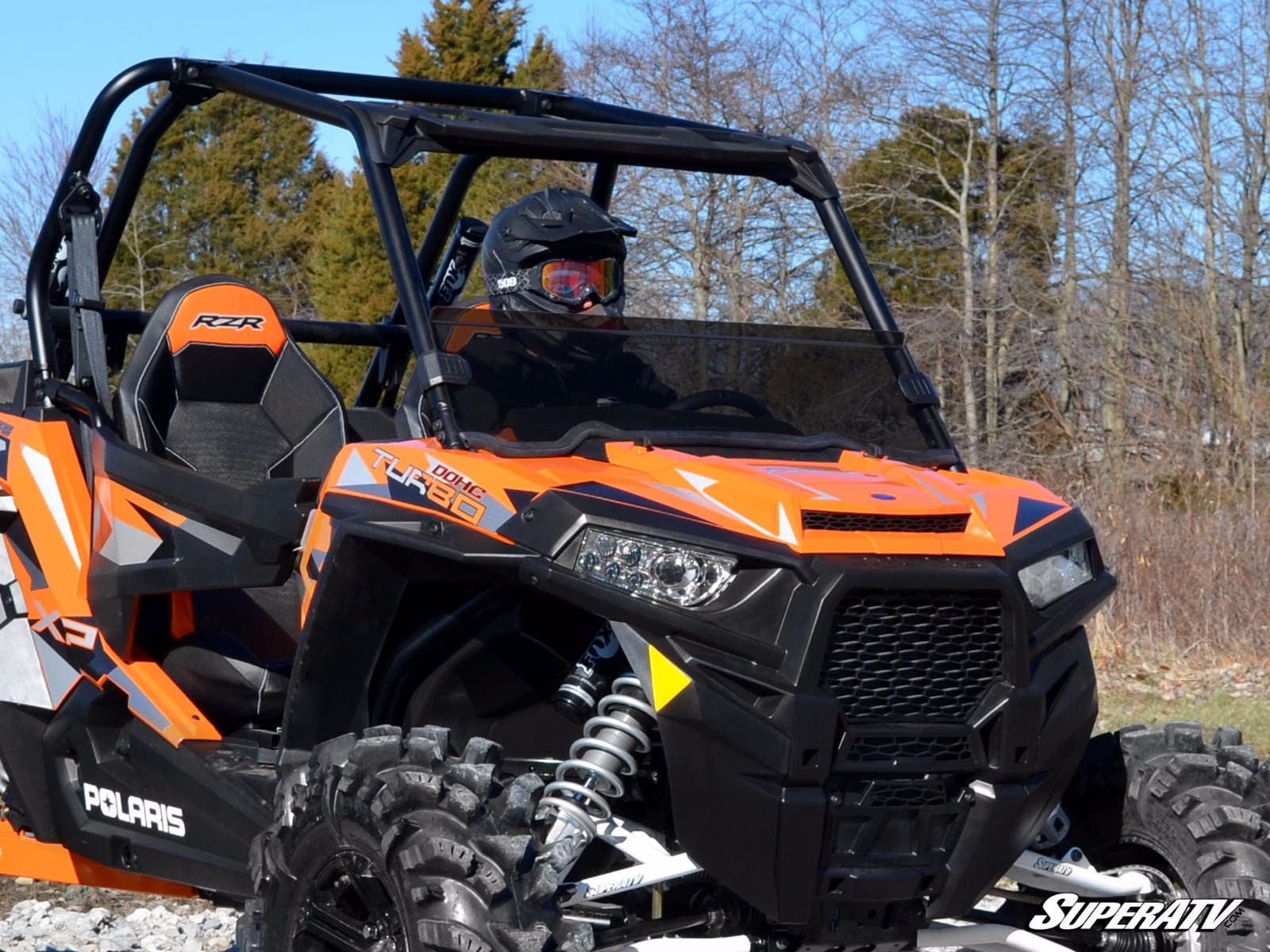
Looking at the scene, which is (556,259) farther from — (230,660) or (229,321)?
(230,660)

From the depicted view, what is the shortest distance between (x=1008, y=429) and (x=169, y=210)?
23403mm

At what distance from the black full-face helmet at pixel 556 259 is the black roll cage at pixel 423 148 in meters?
0.19

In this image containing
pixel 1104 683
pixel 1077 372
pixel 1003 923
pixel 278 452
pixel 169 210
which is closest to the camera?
pixel 1003 923

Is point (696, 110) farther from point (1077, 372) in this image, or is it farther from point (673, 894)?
point (673, 894)

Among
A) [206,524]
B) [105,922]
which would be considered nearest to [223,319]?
[206,524]

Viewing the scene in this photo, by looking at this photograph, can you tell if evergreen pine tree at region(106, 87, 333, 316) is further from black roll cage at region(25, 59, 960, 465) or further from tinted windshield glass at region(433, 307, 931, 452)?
tinted windshield glass at region(433, 307, 931, 452)

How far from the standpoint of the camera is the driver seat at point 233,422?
4609 millimetres

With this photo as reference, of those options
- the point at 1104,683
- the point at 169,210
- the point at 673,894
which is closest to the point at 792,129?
the point at 1104,683

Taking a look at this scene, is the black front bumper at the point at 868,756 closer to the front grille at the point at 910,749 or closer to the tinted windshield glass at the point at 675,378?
the front grille at the point at 910,749

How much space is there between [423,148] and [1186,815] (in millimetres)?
2318

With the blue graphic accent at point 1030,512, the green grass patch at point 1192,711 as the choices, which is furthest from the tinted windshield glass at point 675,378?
the green grass patch at point 1192,711

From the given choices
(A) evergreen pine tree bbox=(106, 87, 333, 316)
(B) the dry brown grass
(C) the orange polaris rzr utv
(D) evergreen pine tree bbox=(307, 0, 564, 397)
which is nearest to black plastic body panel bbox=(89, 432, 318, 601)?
(C) the orange polaris rzr utv

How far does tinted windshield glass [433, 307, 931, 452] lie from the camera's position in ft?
12.1

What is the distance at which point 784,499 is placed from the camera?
10.4 ft
